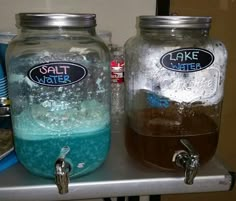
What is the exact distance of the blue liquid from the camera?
46cm

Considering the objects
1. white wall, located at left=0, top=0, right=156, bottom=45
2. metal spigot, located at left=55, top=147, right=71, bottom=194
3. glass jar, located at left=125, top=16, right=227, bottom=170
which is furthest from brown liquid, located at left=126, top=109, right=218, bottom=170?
white wall, located at left=0, top=0, right=156, bottom=45

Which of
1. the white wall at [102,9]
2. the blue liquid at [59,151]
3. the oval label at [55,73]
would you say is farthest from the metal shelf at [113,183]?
the white wall at [102,9]

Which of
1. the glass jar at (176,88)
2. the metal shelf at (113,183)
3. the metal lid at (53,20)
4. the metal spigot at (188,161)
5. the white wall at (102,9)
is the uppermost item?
the metal lid at (53,20)

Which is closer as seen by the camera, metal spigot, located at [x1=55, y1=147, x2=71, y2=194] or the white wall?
metal spigot, located at [x1=55, y1=147, x2=71, y2=194]

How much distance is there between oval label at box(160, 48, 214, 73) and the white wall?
15.1 inches

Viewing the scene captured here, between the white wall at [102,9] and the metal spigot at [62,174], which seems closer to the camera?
the metal spigot at [62,174]

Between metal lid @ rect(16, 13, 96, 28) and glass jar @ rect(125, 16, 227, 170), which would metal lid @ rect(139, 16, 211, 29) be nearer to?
glass jar @ rect(125, 16, 227, 170)

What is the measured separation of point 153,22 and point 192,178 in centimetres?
27

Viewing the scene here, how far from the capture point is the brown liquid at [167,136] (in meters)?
0.50

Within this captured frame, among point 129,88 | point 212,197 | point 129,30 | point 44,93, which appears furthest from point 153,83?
point 212,197

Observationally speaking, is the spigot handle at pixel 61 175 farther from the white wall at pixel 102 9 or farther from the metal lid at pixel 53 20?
the white wall at pixel 102 9

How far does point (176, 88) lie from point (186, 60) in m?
0.05

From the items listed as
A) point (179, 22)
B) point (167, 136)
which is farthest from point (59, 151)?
point (179, 22)

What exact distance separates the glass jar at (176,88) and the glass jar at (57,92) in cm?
9
